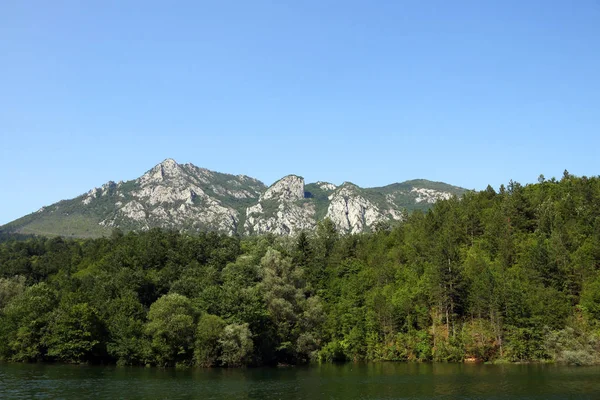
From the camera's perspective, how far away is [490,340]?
10256 cm

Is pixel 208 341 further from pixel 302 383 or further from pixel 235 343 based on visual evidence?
pixel 302 383

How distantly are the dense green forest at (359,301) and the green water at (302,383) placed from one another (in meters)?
8.62

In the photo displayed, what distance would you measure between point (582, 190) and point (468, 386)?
95090 mm

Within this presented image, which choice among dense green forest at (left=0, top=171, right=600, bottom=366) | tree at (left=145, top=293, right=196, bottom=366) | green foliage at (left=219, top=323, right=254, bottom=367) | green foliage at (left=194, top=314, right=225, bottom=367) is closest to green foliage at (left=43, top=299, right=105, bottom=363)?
dense green forest at (left=0, top=171, right=600, bottom=366)

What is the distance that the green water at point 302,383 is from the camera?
56312 millimetres

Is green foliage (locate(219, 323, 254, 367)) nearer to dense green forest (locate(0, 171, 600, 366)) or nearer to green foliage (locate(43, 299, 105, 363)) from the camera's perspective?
dense green forest (locate(0, 171, 600, 366))

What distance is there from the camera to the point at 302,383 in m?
69.6

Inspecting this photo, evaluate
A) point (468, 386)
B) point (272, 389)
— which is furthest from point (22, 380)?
point (468, 386)

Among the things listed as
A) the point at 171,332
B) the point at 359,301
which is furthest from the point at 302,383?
the point at 359,301

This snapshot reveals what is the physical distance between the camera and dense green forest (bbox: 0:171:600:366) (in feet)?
314

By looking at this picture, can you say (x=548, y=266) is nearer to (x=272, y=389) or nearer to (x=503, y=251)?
(x=503, y=251)

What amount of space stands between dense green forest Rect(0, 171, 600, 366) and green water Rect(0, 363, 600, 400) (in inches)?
339

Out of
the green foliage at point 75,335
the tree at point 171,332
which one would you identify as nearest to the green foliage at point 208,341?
the tree at point 171,332

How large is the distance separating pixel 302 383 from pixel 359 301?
A: 54.6 meters
